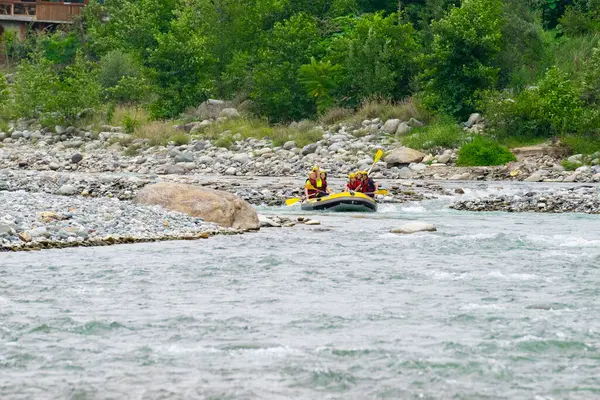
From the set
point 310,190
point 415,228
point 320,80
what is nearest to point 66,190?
point 310,190

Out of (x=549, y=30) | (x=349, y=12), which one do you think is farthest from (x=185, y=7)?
(x=549, y=30)

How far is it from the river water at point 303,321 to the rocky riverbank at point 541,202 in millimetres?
6961

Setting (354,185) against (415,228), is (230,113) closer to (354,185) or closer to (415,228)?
(354,185)

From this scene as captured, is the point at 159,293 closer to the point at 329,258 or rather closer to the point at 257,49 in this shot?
the point at 329,258

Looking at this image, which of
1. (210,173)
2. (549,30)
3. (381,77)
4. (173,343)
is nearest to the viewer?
(173,343)

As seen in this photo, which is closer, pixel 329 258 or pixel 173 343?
pixel 173 343

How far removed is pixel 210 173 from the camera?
1366 inches

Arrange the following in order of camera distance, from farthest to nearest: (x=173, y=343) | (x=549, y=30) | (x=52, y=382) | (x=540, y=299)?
(x=549, y=30) → (x=540, y=299) → (x=173, y=343) → (x=52, y=382)

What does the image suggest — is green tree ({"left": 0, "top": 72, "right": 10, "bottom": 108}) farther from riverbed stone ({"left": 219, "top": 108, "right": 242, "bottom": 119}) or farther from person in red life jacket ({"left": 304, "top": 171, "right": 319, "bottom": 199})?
person in red life jacket ({"left": 304, "top": 171, "right": 319, "bottom": 199})

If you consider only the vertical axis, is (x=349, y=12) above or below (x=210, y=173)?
above

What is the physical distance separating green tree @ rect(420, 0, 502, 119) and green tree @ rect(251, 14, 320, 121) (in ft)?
21.8

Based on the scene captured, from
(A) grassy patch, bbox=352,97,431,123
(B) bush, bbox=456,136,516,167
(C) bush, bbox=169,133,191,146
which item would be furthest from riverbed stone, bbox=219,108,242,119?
(B) bush, bbox=456,136,516,167

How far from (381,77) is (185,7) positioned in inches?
607

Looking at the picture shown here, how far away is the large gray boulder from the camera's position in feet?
113
